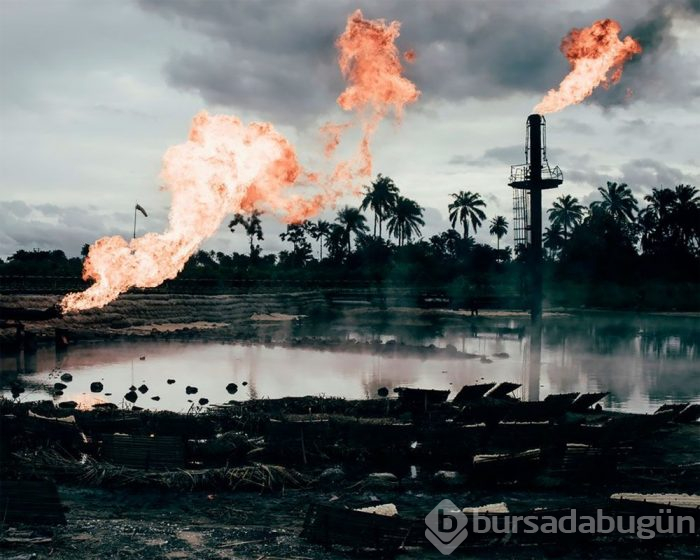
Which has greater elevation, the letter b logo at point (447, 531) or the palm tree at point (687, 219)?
the palm tree at point (687, 219)

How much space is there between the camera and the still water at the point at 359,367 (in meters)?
27.2

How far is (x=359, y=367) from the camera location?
35125mm

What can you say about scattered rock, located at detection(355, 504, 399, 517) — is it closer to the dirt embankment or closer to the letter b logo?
the letter b logo

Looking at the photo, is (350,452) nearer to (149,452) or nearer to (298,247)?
(149,452)

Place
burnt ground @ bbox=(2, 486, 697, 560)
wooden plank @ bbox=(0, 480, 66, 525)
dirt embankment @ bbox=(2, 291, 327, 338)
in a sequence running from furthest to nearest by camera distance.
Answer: dirt embankment @ bbox=(2, 291, 327, 338), wooden plank @ bbox=(0, 480, 66, 525), burnt ground @ bbox=(2, 486, 697, 560)

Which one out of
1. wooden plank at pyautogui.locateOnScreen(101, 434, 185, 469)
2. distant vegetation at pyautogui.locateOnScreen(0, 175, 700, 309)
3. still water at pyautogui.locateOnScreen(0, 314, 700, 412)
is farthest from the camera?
distant vegetation at pyautogui.locateOnScreen(0, 175, 700, 309)

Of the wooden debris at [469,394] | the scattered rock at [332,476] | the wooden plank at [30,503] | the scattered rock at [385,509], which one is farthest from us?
the wooden debris at [469,394]

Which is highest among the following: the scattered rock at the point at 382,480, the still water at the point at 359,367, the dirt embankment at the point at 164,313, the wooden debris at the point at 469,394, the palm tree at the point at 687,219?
the palm tree at the point at 687,219

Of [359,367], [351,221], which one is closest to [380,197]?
[351,221]

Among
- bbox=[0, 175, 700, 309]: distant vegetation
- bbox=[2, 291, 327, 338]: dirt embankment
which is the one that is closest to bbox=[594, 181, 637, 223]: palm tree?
bbox=[0, 175, 700, 309]: distant vegetation

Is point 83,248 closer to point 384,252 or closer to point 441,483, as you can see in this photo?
point 384,252

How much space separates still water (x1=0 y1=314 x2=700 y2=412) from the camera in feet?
89.1

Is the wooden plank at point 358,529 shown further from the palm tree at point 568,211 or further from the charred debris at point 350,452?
the palm tree at point 568,211

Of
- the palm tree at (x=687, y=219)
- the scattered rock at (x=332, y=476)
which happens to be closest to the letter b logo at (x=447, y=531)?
the scattered rock at (x=332, y=476)
